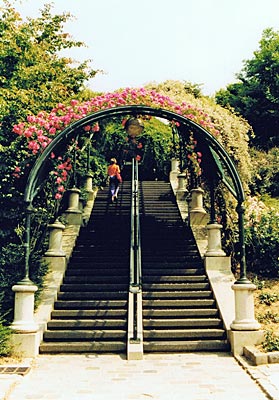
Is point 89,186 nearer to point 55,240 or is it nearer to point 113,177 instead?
point 113,177

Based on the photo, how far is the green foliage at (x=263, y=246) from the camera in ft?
37.0

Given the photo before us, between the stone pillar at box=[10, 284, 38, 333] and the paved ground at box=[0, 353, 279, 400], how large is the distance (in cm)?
60

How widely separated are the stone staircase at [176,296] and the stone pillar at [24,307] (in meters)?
1.94

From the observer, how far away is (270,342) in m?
7.62

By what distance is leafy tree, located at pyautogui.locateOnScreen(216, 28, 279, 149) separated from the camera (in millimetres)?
26109

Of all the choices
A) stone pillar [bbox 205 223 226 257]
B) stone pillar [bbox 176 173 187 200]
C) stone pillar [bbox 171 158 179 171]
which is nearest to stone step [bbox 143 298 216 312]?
stone pillar [bbox 205 223 226 257]

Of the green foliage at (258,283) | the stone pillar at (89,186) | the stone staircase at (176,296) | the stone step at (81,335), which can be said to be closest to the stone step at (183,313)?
the stone staircase at (176,296)

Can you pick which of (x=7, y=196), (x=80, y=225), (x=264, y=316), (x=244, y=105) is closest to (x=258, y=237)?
(x=264, y=316)

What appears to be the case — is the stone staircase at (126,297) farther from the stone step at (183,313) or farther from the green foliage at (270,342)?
the green foliage at (270,342)

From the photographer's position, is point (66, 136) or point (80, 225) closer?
point (66, 136)

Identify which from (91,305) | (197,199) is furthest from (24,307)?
(197,199)

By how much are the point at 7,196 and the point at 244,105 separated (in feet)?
64.1

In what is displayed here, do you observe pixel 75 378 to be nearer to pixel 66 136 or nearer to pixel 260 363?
pixel 260 363

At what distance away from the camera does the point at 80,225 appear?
44.0 ft
